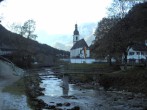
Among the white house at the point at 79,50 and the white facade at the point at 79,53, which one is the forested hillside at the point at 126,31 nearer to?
the white house at the point at 79,50

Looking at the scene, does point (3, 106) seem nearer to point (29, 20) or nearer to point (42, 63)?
point (29, 20)

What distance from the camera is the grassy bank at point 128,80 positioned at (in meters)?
52.0

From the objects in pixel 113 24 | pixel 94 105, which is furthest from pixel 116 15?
pixel 94 105

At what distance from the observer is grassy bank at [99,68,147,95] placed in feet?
171

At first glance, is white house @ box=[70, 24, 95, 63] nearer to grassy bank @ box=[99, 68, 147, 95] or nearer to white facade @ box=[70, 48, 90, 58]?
white facade @ box=[70, 48, 90, 58]

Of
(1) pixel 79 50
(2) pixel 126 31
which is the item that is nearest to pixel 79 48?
(1) pixel 79 50

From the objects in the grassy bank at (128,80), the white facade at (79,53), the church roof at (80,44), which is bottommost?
the grassy bank at (128,80)

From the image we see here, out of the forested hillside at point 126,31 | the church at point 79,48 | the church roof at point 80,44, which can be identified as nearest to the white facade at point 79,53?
the church at point 79,48

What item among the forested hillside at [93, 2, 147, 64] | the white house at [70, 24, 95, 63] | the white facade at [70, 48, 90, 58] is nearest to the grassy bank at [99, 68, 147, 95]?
the forested hillside at [93, 2, 147, 64]

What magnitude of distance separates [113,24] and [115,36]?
609 centimetres

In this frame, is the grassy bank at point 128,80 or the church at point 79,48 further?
the church at point 79,48

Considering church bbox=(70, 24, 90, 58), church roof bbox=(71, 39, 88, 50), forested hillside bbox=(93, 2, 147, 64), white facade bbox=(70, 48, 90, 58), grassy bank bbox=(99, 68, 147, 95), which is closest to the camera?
grassy bank bbox=(99, 68, 147, 95)

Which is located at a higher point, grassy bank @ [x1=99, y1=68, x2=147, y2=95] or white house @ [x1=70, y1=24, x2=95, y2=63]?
white house @ [x1=70, y1=24, x2=95, y2=63]

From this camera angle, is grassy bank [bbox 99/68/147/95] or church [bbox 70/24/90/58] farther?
church [bbox 70/24/90/58]
